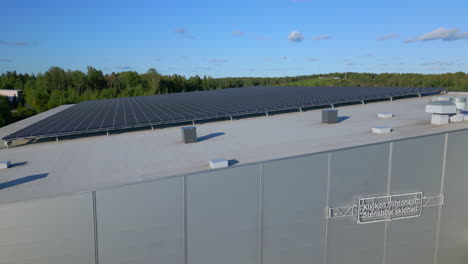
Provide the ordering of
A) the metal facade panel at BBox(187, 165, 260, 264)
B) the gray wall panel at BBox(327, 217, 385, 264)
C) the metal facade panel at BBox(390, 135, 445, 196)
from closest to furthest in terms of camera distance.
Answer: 1. the metal facade panel at BBox(187, 165, 260, 264)
2. the gray wall panel at BBox(327, 217, 385, 264)
3. the metal facade panel at BBox(390, 135, 445, 196)

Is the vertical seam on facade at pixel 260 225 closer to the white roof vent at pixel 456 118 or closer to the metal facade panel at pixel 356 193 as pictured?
the metal facade panel at pixel 356 193

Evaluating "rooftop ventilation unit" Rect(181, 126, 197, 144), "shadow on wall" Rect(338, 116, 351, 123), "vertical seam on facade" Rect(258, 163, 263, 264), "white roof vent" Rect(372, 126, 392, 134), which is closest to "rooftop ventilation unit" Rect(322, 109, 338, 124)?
"shadow on wall" Rect(338, 116, 351, 123)

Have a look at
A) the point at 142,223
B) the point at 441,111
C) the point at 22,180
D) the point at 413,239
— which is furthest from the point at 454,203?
the point at 22,180

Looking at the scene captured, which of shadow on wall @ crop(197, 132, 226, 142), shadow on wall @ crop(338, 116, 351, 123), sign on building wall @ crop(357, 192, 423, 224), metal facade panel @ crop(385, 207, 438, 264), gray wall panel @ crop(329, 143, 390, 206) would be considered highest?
shadow on wall @ crop(338, 116, 351, 123)

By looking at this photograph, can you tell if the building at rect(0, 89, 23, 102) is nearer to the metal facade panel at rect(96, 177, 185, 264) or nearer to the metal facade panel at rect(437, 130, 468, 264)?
the metal facade panel at rect(96, 177, 185, 264)

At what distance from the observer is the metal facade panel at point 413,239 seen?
10117 mm

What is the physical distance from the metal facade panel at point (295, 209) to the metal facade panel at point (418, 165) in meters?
2.63

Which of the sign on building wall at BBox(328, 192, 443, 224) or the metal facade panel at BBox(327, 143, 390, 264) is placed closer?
the metal facade panel at BBox(327, 143, 390, 264)

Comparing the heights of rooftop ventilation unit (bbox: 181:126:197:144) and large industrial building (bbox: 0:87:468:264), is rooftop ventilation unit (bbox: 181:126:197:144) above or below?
above

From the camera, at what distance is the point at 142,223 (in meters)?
7.62

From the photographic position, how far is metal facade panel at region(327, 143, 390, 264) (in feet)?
30.4

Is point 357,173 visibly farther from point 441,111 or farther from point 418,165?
point 441,111

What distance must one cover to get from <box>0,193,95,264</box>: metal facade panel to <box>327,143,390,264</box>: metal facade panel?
252 inches

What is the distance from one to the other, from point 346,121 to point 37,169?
40.8 ft
